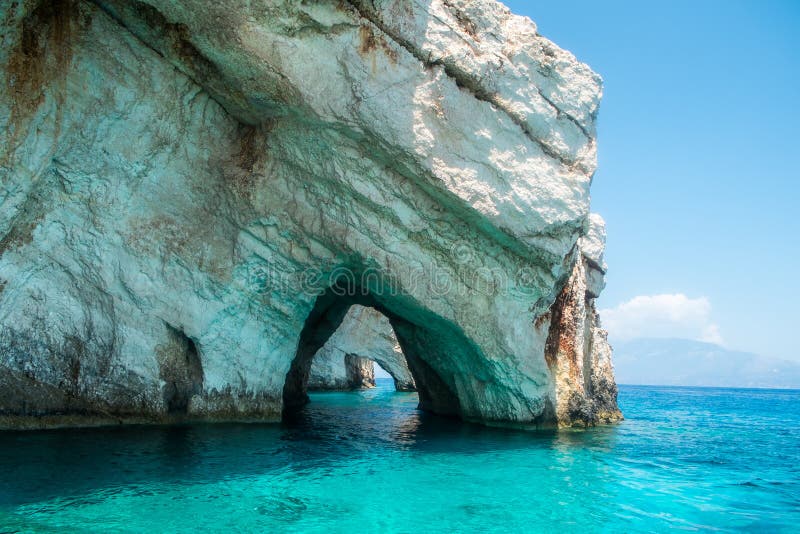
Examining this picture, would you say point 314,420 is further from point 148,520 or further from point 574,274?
point 148,520

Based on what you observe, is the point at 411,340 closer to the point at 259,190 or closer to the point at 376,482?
the point at 259,190

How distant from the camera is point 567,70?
44.1ft

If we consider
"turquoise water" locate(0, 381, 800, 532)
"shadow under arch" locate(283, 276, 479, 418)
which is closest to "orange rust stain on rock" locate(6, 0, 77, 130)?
"turquoise water" locate(0, 381, 800, 532)

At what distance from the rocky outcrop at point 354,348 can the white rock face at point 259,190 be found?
1953cm

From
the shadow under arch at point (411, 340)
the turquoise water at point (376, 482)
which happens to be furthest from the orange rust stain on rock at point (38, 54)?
the shadow under arch at point (411, 340)

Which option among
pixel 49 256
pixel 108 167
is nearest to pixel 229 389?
pixel 49 256

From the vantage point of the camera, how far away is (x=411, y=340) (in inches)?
701

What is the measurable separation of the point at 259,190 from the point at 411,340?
24.8 ft

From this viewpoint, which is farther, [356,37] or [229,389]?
[229,389]

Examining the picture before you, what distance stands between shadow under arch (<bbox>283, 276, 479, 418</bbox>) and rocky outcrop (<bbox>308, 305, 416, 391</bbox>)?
10.7 m

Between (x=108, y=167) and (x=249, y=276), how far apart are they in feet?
13.4

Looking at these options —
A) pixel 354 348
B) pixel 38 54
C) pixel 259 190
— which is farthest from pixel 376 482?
pixel 354 348

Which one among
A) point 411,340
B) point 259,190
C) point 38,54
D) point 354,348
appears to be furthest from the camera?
point 354,348

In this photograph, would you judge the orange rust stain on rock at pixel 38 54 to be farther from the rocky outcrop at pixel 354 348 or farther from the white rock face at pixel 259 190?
the rocky outcrop at pixel 354 348
